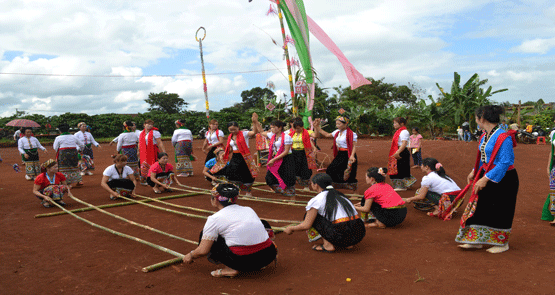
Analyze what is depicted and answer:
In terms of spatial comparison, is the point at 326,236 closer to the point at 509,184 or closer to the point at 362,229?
the point at 362,229

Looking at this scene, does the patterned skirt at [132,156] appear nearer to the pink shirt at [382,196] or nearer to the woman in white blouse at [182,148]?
the woman in white blouse at [182,148]

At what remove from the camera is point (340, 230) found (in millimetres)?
3664

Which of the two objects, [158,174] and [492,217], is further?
[158,174]

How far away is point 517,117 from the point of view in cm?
1736

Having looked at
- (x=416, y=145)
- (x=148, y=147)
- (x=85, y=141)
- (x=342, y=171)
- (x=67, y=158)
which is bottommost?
(x=342, y=171)

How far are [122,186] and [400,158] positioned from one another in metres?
5.07

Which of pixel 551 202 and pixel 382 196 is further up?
pixel 382 196

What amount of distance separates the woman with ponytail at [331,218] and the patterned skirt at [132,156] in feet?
20.5

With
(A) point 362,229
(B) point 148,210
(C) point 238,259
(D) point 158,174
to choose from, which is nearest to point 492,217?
(A) point 362,229

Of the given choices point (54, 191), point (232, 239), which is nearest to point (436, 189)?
point (232, 239)

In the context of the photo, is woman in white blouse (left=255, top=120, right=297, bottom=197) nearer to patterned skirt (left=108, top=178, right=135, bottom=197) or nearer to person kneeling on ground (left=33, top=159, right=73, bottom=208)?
patterned skirt (left=108, top=178, right=135, bottom=197)

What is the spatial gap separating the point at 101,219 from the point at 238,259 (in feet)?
10.4

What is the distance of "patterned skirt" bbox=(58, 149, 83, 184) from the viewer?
26.9 feet

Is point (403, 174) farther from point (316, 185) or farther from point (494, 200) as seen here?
point (316, 185)
